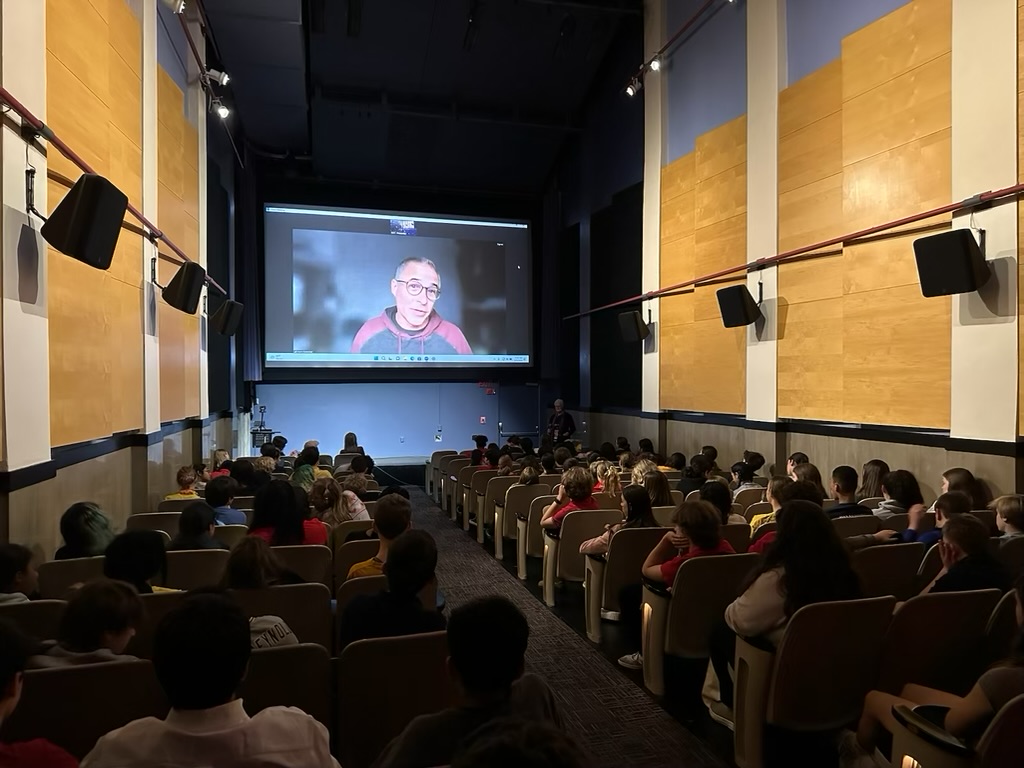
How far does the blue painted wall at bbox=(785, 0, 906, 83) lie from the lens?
17.6 ft

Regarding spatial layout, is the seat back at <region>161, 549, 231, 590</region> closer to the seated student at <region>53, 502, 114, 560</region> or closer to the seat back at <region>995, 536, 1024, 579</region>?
the seated student at <region>53, 502, 114, 560</region>

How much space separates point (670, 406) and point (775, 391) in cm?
204

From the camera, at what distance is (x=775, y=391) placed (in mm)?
6320

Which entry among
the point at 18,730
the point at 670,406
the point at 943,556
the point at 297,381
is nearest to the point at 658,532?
the point at 943,556

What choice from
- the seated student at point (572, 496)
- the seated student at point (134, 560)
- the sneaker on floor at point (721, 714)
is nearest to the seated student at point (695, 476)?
the seated student at point (572, 496)

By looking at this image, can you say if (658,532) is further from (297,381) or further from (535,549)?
(297,381)

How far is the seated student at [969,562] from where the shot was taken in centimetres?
234

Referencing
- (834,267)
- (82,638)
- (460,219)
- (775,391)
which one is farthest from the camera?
(460,219)

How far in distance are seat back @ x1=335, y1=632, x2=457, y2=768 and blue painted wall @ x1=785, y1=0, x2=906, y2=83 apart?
19.1 feet

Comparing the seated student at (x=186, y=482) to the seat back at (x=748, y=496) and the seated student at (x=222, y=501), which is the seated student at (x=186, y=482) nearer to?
the seated student at (x=222, y=501)

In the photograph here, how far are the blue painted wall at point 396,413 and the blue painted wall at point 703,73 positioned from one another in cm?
551

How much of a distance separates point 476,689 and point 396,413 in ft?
34.6

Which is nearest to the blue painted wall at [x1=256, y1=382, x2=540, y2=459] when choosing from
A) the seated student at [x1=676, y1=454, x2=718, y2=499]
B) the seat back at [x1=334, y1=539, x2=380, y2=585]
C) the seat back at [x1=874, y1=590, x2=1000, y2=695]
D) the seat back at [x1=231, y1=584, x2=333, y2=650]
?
the seated student at [x1=676, y1=454, x2=718, y2=499]

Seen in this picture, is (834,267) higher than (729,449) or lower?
higher
